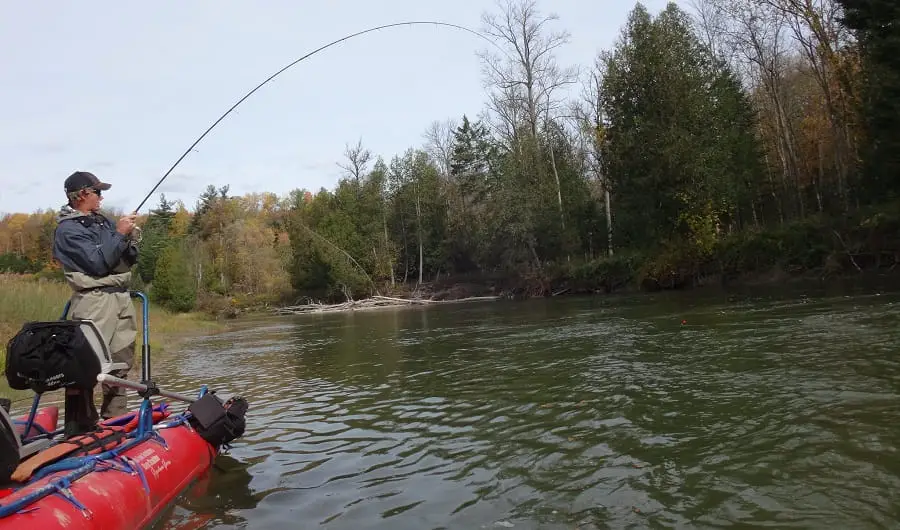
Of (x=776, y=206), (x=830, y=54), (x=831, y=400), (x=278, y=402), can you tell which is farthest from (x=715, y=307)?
(x=776, y=206)

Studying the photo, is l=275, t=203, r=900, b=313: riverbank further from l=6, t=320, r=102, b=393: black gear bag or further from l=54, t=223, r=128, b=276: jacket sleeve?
l=6, t=320, r=102, b=393: black gear bag

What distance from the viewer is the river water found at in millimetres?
4113

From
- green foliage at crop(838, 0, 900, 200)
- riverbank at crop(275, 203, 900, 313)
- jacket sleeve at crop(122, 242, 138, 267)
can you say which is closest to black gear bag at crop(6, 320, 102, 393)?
jacket sleeve at crop(122, 242, 138, 267)

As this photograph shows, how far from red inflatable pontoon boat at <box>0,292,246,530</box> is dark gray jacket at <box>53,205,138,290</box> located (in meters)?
0.50

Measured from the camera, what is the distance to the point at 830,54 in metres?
25.4

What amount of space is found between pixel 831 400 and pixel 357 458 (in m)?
4.69

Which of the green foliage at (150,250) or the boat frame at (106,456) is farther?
the green foliage at (150,250)

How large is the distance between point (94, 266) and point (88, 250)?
141 millimetres

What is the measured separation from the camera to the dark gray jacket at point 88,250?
5.05 meters

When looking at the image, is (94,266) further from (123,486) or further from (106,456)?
(123,486)

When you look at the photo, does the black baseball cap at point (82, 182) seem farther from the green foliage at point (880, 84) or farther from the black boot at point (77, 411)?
the green foliage at point (880, 84)

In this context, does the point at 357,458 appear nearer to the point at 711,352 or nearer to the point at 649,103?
the point at 711,352

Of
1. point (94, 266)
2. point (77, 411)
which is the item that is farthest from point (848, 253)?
point (77, 411)

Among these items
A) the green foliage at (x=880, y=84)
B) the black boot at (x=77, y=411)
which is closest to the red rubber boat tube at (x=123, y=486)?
the black boot at (x=77, y=411)
